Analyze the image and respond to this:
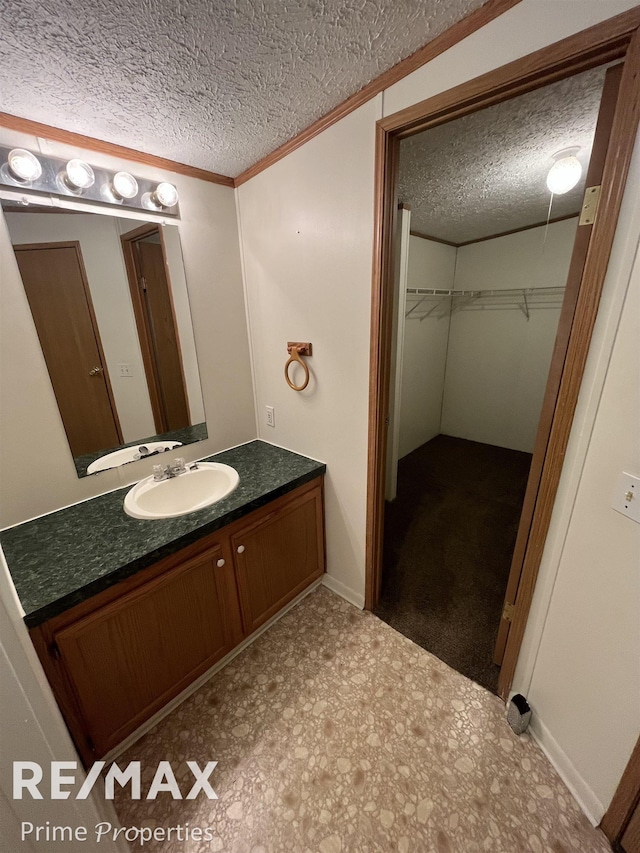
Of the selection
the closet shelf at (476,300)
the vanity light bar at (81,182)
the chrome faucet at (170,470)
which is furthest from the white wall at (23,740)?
the closet shelf at (476,300)

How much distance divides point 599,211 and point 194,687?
7.40 feet

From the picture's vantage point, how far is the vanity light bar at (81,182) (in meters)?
1.18

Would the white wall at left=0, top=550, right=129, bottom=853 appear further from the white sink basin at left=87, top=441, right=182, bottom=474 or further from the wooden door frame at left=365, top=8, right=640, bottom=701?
the wooden door frame at left=365, top=8, right=640, bottom=701

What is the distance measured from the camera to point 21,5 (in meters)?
0.75

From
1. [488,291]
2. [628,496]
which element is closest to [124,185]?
[628,496]

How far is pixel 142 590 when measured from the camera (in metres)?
1.16

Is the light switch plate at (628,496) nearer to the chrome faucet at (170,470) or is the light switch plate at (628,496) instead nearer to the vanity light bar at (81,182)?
the chrome faucet at (170,470)

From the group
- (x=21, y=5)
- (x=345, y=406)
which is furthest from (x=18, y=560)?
(x=21, y=5)

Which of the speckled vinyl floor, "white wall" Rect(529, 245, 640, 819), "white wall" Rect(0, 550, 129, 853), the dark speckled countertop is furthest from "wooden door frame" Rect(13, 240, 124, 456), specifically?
"white wall" Rect(529, 245, 640, 819)

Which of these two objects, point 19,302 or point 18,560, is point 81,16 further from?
point 18,560

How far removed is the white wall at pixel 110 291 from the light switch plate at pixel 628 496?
1.90m

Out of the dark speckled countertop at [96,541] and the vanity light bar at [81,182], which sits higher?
the vanity light bar at [81,182]

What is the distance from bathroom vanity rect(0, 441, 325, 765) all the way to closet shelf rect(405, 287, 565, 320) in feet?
8.08

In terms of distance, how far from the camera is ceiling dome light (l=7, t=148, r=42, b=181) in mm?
1164
